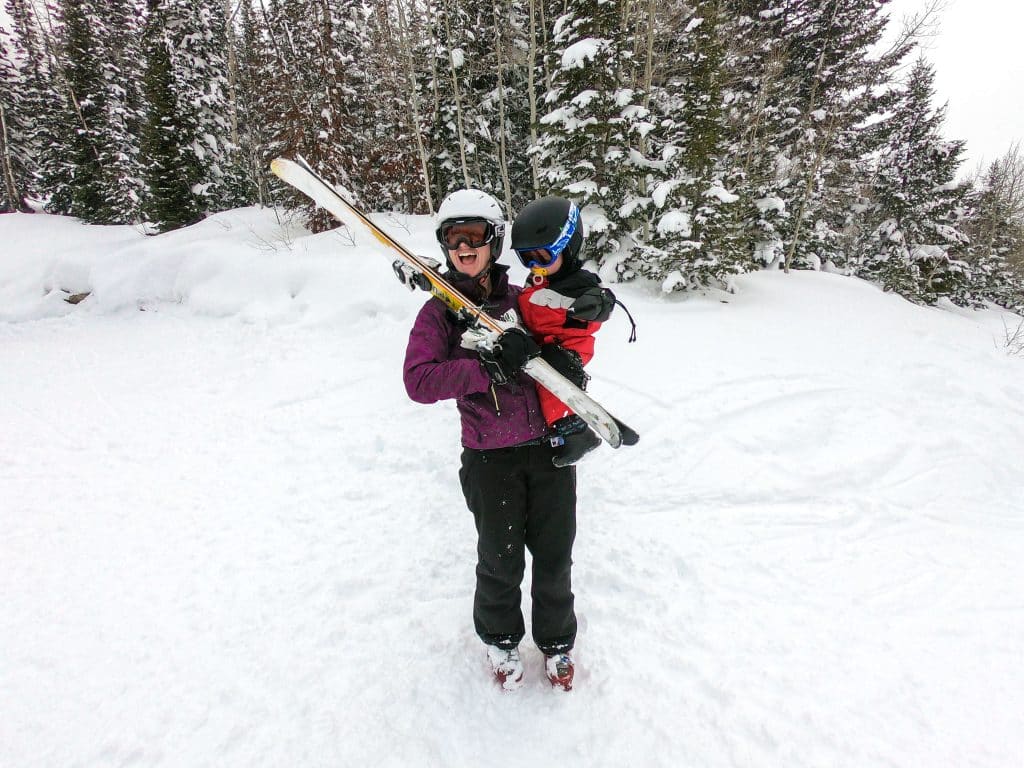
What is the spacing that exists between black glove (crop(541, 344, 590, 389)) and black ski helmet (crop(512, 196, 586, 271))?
0.45 m

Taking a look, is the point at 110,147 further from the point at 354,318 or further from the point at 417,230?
the point at 354,318

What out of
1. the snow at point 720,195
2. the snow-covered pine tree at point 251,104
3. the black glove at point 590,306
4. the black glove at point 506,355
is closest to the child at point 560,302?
the black glove at point 590,306

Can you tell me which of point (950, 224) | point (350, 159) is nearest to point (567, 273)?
point (350, 159)

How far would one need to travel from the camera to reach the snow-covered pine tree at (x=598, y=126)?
9.86 m

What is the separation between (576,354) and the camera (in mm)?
2363

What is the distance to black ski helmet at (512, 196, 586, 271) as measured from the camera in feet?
6.97

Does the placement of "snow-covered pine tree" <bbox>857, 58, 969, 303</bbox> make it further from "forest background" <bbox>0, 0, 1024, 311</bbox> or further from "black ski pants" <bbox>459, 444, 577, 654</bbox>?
"black ski pants" <bbox>459, 444, 577, 654</bbox>

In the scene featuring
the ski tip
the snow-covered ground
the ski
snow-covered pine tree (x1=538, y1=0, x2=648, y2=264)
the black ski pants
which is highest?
snow-covered pine tree (x1=538, y1=0, x2=648, y2=264)

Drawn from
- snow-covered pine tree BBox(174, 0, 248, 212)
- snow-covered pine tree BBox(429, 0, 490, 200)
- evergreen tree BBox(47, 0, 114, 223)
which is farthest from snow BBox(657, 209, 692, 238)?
evergreen tree BBox(47, 0, 114, 223)

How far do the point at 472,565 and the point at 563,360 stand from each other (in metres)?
1.81

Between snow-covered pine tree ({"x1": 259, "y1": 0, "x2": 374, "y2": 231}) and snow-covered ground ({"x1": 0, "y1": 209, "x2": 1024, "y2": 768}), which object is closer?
snow-covered ground ({"x1": 0, "y1": 209, "x2": 1024, "y2": 768})

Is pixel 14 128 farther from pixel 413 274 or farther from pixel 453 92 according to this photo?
pixel 413 274

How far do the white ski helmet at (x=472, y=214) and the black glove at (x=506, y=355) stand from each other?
55 centimetres

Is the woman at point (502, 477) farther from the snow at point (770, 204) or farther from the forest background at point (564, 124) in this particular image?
the snow at point (770, 204)
